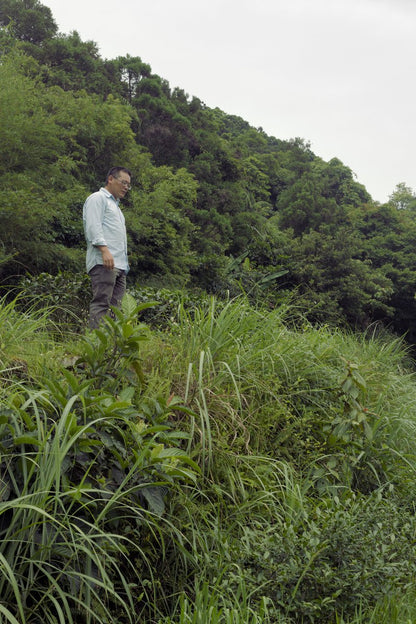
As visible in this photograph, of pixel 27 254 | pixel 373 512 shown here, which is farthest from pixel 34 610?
pixel 27 254

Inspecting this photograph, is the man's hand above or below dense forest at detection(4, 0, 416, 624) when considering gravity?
above

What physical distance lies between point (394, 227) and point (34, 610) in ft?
78.7

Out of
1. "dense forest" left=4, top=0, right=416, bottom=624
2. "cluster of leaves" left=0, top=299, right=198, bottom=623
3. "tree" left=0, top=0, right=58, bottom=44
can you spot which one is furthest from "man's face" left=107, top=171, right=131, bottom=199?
"tree" left=0, top=0, right=58, bottom=44

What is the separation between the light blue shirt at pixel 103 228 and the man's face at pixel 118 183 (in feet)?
0.17

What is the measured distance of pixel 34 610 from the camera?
1.81 metres

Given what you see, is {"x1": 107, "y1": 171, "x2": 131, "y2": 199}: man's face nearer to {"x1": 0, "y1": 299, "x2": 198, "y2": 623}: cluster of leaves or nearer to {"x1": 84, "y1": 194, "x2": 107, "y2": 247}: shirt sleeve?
{"x1": 84, "y1": 194, "x2": 107, "y2": 247}: shirt sleeve

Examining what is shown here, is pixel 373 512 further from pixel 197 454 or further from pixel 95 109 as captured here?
pixel 95 109

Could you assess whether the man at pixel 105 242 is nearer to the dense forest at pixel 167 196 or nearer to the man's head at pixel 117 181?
the man's head at pixel 117 181

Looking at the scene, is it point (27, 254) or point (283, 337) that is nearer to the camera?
point (283, 337)

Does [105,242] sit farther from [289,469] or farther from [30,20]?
[30,20]

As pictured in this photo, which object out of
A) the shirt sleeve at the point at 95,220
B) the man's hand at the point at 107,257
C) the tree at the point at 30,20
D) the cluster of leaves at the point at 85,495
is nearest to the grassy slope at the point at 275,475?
the cluster of leaves at the point at 85,495

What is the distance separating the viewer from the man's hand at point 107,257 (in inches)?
170

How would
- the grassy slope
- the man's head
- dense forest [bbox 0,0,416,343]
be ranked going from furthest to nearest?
dense forest [bbox 0,0,416,343], the man's head, the grassy slope

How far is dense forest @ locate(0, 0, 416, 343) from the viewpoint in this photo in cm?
829
